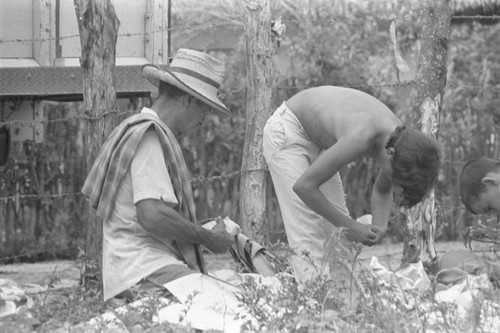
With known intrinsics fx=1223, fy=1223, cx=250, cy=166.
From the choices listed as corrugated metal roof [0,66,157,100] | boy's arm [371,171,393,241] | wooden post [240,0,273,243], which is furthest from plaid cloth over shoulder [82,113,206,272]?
corrugated metal roof [0,66,157,100]

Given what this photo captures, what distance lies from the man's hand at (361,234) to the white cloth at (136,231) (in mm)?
889

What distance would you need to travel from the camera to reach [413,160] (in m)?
5.71

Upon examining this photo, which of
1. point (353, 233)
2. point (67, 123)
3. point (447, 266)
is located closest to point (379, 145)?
point (353, 233)

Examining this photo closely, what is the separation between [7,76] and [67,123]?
2382 mm

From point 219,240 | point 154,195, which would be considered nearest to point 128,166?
point 154,195

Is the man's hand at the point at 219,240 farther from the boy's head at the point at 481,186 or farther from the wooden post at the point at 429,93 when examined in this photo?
the wooden post at the point at 429,93

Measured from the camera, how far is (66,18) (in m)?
8.41

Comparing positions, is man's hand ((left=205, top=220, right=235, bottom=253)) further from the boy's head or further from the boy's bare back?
the boy's head

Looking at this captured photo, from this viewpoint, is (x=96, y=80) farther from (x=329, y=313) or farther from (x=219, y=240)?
(x=329, y=313)

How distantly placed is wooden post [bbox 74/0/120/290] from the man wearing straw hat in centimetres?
124

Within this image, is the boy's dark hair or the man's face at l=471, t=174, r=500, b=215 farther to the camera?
the man's face at l=471, t=174, r=500, b=215

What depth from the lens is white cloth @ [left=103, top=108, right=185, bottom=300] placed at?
5.59 m

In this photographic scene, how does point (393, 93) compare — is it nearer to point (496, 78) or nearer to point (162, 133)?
point (496, 78)

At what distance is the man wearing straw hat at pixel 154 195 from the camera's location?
5.58 m
